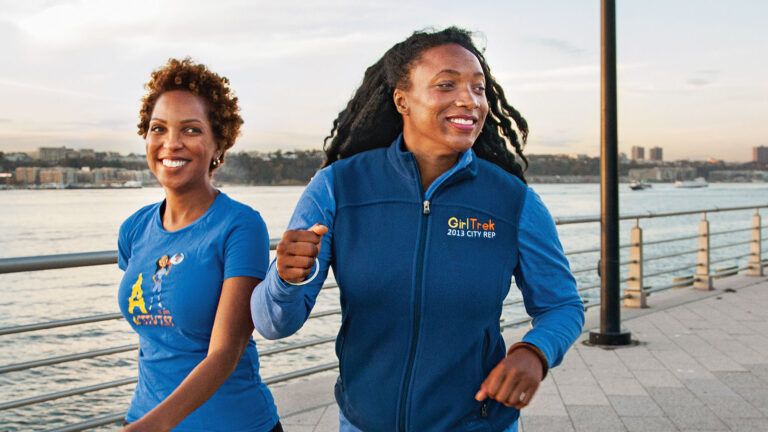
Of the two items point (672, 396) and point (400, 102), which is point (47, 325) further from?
point (672, 396)

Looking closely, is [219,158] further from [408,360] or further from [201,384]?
[408,360]

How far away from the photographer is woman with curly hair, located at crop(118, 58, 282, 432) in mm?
1872

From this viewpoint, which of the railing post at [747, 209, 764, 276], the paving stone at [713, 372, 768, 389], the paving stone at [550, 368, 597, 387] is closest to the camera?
the paving stone at [713, 372, 768, 389]

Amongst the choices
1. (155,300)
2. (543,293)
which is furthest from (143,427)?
(543,293)

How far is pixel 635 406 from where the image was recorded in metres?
4.91

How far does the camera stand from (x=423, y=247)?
5.59ft

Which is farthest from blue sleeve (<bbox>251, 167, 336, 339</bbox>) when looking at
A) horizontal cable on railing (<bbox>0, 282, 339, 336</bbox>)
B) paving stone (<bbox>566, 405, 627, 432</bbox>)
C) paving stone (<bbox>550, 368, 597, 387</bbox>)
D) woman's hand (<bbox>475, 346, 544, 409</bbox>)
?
paving stone (<bbox>550, 368, 597, 387</bbox>)

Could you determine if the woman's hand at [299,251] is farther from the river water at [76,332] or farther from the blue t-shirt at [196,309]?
the river water at [76,332]

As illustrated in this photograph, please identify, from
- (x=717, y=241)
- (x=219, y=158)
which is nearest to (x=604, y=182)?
(x=219, y=158)

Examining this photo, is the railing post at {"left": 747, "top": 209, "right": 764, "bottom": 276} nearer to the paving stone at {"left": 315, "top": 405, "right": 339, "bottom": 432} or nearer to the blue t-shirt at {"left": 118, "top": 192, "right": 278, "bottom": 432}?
the paving stone at {"left": 315, "top": 405, "right": 339, "bottom": 432}

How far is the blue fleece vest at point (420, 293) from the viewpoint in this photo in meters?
1.69

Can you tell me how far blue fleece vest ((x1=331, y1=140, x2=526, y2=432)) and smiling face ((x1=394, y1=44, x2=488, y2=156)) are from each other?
0.07 meters

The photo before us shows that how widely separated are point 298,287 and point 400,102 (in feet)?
1.92

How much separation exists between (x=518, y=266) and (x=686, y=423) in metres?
3.22
